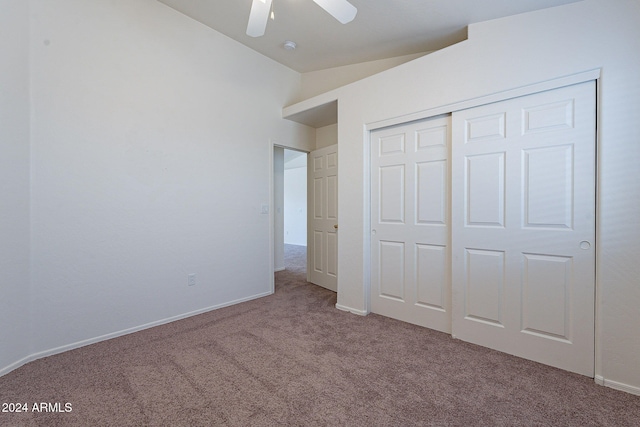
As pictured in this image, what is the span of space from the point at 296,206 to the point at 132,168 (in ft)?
22.9

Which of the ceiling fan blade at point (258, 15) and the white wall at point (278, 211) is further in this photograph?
the white wall at point (278, 211)

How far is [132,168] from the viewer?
2527 mm

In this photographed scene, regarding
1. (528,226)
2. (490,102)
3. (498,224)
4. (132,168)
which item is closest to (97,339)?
(132,168)

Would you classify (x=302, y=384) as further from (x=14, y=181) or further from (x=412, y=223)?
(x=14, y=181)

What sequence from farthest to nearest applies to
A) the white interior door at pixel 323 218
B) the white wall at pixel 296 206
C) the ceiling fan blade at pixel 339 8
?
the white wall at pixel 296 206, the white interior door at pixel 323 218, the ceiling fan blade at pixel 339 8

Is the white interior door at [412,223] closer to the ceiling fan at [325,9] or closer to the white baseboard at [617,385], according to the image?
the white baseboard at [617,385]

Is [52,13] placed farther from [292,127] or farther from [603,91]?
[603,91]

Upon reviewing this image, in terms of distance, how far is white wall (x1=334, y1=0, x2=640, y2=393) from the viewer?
66.1 inches

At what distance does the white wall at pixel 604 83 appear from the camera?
66.1 inches

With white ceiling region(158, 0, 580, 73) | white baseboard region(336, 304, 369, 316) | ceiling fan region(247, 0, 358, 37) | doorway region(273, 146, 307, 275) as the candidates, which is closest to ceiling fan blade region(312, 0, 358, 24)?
ceiling fan region(247, 0, 358, 37)

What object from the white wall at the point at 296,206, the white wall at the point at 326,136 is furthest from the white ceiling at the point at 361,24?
the white wall at the point at 296,206

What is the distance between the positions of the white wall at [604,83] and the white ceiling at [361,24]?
0.17 meters

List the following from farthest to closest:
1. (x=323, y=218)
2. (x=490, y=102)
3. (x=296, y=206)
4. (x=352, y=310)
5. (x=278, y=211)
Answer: (x=296, y=206) < (x=278, y=211) < (x=323, y=218) < (x=352, y=310) < (x=490, y=102)

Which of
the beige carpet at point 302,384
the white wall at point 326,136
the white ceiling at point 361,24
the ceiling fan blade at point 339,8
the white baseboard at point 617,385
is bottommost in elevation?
the beige carpet at point 302,384
